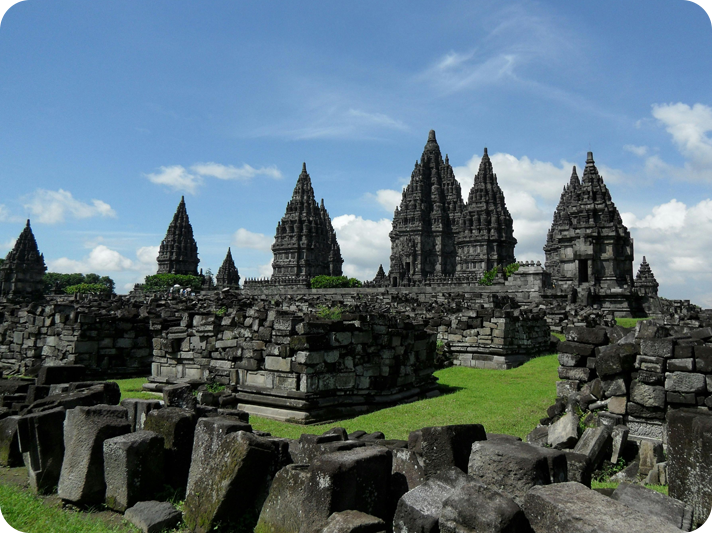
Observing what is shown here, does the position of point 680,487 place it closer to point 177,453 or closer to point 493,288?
point 177,453

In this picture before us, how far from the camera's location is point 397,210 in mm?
77062

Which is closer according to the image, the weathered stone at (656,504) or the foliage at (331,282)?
the weathered stone at (656,504)

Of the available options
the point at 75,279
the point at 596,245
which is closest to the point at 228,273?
the point at 75,279

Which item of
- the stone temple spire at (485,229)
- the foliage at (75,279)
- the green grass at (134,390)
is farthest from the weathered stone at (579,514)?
the foliage at (75,279)

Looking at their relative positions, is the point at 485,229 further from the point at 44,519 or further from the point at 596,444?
the point at 44,519

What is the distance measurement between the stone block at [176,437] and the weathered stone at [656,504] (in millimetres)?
3581

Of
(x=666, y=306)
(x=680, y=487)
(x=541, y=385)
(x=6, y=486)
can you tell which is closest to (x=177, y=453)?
(x=6, y=486)

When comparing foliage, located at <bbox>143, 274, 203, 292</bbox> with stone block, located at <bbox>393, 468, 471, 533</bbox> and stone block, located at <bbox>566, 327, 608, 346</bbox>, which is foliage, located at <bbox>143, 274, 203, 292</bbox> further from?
stone block, located at <bbox>393, 468, 471, 533</bbox>

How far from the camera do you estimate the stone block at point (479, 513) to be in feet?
9.11

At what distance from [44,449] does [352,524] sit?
353 centimetres

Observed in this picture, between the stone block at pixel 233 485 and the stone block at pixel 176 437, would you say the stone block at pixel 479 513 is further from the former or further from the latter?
the stone block at pixel 176 437

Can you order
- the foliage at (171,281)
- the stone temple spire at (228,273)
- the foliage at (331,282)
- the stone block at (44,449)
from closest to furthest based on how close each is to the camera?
the stone block at (44,449) < the foliage at (331,282) < the foliage at (171,281) < the stone temple spire at (228,273)

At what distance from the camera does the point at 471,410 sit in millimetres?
8719

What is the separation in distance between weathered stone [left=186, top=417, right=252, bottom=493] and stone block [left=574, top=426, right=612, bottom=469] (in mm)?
3572
